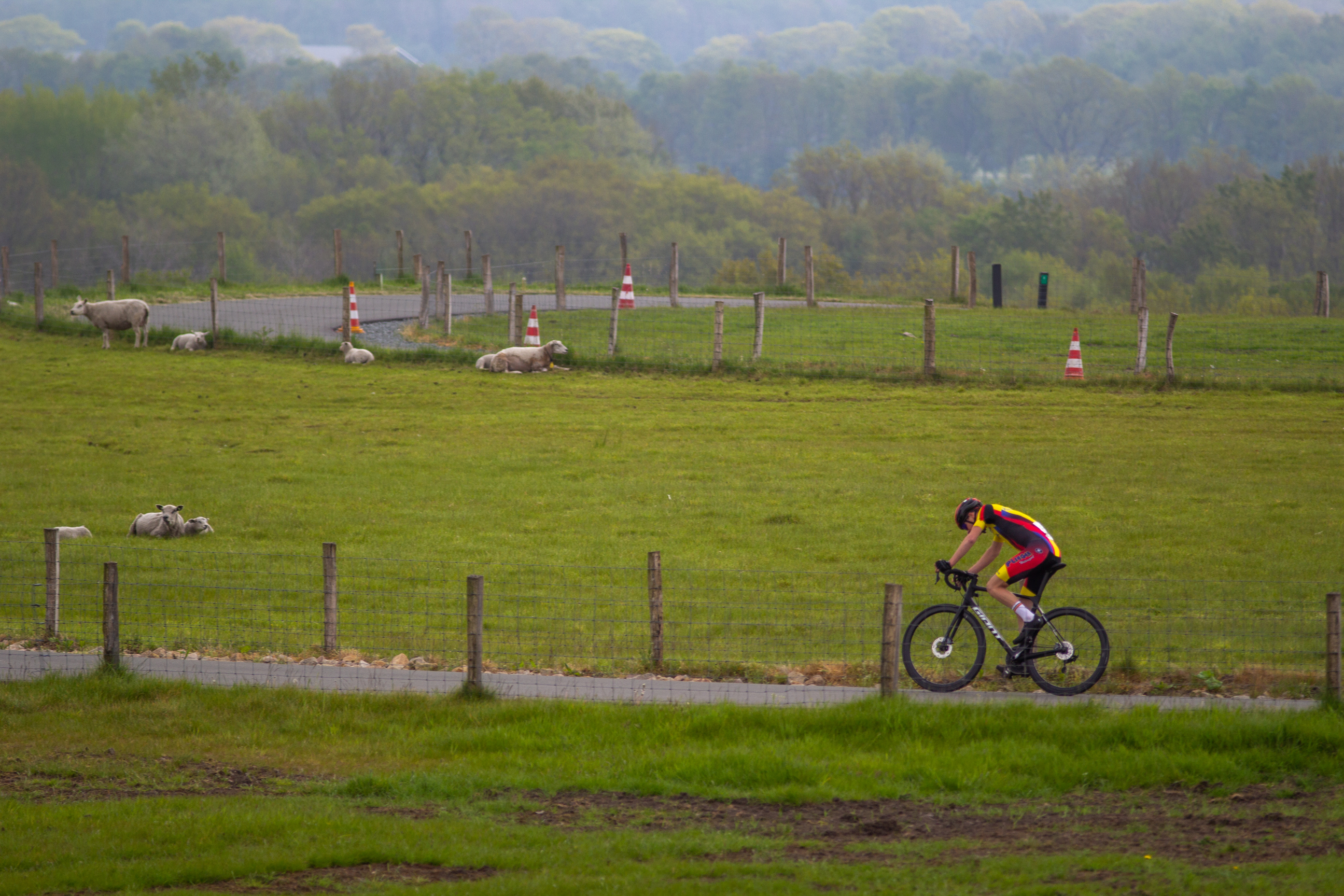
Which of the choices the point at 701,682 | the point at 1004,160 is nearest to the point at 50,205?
the point at 701,682

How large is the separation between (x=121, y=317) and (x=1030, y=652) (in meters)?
27.5

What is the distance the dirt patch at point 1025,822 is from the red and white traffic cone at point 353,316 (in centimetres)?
2499

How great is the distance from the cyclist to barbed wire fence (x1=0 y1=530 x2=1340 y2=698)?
3.26ft

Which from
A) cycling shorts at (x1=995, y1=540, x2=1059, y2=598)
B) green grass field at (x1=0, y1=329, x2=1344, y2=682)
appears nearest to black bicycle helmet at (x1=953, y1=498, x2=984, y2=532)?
cycling shorts at (x1=995, y1=540, x2=1059, y2=598)

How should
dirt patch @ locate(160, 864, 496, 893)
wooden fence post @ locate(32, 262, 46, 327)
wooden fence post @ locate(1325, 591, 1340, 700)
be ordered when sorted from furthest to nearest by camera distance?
wooden fence post @ locate(32, 262, 46, 327) → wooden fence post @ locate(1325, 591, 1340, 700) → dirt patch @ locate(160, 864, 496, 893)

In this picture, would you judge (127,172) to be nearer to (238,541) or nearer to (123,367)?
(123,367)

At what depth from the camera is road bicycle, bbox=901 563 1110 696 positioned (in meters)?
11.4

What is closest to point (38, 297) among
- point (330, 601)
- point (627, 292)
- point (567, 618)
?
point (627, 292)

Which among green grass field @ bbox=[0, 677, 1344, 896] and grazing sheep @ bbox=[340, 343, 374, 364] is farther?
grazing sheep @ bbox=[340, 343, 374, 364]

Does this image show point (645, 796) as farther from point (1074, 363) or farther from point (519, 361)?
point (1074, 363)

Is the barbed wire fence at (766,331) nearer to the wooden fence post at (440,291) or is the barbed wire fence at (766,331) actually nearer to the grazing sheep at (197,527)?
the wooden fence post at (440,291)

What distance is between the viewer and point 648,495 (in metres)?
19.8

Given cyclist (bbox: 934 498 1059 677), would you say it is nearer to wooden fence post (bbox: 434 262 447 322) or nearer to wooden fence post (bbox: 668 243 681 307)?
wooden fence post (bbox: 434 262 447 322)

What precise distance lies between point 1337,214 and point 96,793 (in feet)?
334
